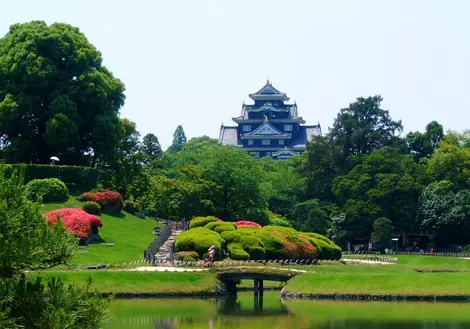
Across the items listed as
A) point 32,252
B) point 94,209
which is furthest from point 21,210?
point 94,209

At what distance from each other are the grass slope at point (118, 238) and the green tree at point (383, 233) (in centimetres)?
1947

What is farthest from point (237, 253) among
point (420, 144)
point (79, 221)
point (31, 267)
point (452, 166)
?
point (420, 144)

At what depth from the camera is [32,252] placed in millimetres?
17891

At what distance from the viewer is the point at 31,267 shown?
1866 centimetres

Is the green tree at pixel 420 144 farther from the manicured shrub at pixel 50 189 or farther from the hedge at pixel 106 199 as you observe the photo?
the manicured shrub at pixel 50 189

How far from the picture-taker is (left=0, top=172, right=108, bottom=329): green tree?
17.7m

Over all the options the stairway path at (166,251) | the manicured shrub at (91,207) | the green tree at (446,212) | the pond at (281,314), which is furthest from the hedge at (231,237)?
the green tree at (446,212)

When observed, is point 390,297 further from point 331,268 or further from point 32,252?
point 32,252

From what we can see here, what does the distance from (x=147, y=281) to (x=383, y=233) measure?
33.2 meters

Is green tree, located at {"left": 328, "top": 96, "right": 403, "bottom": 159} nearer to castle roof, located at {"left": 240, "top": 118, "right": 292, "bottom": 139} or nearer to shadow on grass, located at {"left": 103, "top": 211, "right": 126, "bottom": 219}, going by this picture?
shadow on grass, located at {"left": 103, "top": 211, "right": 126, "bottom": 219}

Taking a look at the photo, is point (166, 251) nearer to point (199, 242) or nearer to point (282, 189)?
point (199, 242)

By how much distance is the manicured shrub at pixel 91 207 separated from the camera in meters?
55.6

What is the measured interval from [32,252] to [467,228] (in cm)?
5957

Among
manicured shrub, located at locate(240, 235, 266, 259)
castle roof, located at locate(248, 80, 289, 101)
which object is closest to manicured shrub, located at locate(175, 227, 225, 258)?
manicured shrub, located at locate(240, 235, 266, 259)
